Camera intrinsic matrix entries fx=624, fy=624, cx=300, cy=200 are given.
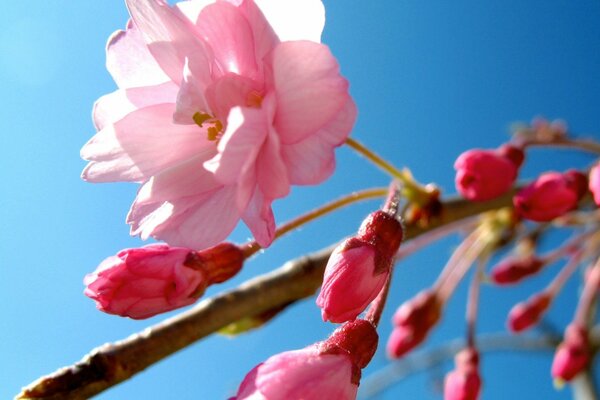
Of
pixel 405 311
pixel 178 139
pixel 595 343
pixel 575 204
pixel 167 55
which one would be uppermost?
pixel 167 55

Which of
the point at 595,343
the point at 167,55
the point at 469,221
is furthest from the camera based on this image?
the point at 595,343

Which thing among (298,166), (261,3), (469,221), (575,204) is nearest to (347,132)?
(298,166)

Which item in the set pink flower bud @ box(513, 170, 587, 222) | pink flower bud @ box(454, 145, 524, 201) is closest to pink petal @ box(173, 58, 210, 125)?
pink flower bud @ box(454, 145, 524, 201)

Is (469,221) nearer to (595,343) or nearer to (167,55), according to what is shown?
(167,55)

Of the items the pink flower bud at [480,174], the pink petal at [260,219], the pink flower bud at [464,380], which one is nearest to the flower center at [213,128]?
the pink petal at [260,219]

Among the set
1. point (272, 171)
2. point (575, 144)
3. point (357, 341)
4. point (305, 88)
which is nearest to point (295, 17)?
point (305, 88)

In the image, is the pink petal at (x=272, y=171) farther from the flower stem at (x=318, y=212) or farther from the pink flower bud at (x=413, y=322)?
the pink flower bud at (x=413, y=322)
